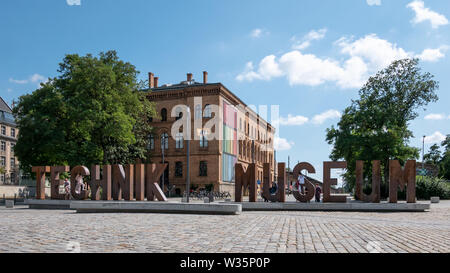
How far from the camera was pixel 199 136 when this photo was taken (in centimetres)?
5075

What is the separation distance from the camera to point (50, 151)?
3075cm

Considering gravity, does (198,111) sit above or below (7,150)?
above

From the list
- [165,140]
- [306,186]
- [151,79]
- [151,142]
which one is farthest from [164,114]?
[306,186]

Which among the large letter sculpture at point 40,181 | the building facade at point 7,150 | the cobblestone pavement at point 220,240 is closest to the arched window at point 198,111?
the large letter sculpture at point 40,181

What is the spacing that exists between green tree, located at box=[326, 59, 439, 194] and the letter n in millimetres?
21360

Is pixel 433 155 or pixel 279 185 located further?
pixel 433 155

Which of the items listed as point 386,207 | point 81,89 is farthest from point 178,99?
point 386,207

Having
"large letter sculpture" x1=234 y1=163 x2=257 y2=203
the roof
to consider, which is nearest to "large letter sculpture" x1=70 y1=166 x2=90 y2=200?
"large letter sculpture" x1=234 y1=163 x2=257 y2=203

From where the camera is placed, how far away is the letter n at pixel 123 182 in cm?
2095

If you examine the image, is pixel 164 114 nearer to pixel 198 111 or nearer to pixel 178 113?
pixel 178 113

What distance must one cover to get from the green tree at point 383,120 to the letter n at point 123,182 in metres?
21.4

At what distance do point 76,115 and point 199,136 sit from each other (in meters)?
21.7

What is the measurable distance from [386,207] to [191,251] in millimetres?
14942

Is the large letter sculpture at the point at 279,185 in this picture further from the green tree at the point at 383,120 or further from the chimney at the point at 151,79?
the chimney at the point at 151,79
